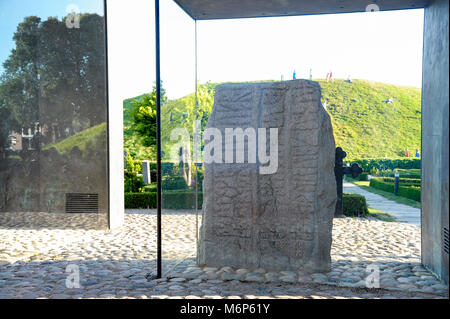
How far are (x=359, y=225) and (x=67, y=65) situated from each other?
7144 mm

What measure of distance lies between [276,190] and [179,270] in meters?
1.58

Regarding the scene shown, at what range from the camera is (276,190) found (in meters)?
5.05

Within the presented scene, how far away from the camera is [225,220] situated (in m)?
5.17

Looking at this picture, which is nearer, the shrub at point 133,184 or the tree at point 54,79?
the tree at point 54,79

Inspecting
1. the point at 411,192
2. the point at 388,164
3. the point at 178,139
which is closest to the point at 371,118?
the point at 388,164

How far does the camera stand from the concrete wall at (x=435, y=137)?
4301mm

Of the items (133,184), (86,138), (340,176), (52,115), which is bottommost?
(133,184)

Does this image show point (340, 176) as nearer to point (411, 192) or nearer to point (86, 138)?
point (411, 192)

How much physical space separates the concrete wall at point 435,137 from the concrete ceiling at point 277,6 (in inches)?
20.4

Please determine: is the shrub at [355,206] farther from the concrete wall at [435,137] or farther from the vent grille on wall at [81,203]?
the vent grille on wall at [81,203]

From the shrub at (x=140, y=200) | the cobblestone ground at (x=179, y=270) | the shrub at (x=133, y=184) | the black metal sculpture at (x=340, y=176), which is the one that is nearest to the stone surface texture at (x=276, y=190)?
the cobblestone ground at (x=179, y=270)

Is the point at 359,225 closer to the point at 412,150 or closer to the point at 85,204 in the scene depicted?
the point at 85,204

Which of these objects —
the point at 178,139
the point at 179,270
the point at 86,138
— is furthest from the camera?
the point at 86,138
